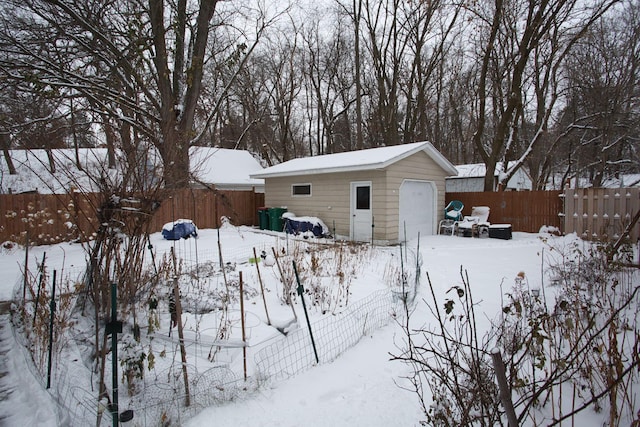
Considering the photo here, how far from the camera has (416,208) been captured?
10.5 metres

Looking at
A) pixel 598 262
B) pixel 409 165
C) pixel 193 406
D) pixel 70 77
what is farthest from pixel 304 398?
pixel 70 77

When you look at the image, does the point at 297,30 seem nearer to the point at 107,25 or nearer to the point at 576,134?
the point at 107,25

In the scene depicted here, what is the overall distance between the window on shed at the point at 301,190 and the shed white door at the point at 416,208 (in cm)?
350

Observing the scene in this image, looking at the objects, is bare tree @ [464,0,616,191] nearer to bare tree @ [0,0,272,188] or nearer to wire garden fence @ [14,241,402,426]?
bare tree @ [0,0,272,188]

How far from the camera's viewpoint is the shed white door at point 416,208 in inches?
390

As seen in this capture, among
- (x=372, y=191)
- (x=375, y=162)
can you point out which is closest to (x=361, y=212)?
(x=372, y=191)

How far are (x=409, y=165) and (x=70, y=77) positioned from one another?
962 cm

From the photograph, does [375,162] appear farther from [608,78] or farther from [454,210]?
[608,78]

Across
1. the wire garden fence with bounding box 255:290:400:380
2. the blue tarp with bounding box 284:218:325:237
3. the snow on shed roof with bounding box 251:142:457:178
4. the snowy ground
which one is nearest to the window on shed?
the snow on shed roof with bounding box 251:142:457:178

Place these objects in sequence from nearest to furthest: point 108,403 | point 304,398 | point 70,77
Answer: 1. point 108,403
2. point 304,398
3. point 70,77

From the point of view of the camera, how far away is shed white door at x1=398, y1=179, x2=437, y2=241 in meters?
9.91

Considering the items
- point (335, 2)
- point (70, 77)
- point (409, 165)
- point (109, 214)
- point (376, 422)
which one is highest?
point (335, 2)

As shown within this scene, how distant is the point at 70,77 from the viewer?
317 inches

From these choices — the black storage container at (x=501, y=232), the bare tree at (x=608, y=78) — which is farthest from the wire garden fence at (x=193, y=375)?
the bare tree at (x=608, y=78)
